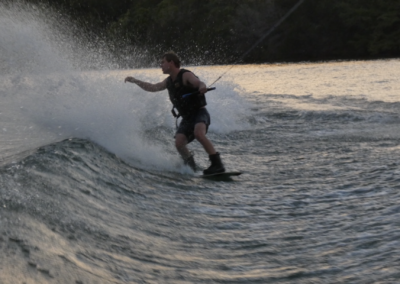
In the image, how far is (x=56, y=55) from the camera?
412 inches

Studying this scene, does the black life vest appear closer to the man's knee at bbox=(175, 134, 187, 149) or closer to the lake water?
the man's knee at bbox=(175, 134, 187, 149)

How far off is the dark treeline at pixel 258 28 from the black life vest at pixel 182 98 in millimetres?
43780

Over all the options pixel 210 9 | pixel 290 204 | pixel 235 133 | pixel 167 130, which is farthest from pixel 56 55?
pixel 210 9

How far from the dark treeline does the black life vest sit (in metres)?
43.8

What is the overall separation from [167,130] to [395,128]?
415 cm

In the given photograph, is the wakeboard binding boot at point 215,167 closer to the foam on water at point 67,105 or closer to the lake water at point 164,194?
the lake water at point 164,194

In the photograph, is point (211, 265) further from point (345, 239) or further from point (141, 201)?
point (141, 201)

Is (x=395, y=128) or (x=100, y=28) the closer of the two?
(x=395, y=128)

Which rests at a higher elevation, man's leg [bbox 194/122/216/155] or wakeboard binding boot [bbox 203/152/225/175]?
man's leg [bbox 194/122/216/155]

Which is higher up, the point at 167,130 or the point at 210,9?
the point at 210,9

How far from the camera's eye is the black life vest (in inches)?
287

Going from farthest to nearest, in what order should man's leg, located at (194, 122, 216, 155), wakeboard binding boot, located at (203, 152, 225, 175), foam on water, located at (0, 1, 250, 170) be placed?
foam on water, located at (0, 1, 250, 170) → man's leg, located at (194, 122, 216, 155) → wakeboard binding boot, located at (203, 152, 225, 175)

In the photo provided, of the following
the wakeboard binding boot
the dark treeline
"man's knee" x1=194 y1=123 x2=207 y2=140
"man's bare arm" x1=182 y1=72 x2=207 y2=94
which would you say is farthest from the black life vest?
the dark treeline

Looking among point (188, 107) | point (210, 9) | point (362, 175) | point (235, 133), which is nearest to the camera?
point (362, 175)
